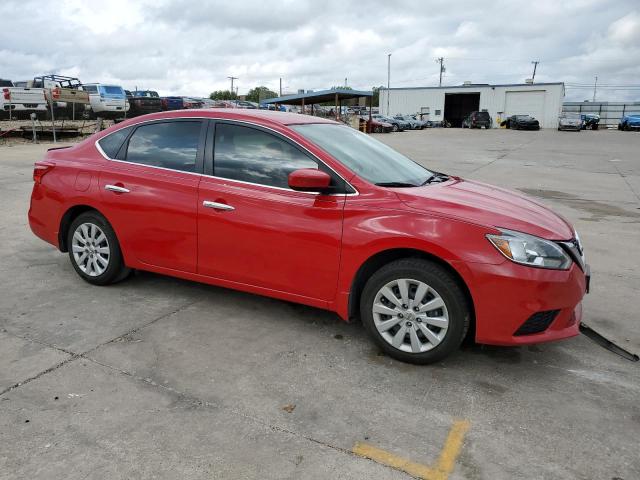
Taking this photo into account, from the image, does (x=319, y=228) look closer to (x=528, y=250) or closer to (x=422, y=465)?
(x=528, y=250)

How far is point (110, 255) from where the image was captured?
15.2 ft

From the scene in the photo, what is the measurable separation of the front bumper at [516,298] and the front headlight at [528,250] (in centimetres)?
4

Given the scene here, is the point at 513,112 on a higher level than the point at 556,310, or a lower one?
higher

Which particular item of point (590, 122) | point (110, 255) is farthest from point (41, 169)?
point (590, 122)

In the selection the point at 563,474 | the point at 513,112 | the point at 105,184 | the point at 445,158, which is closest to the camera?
the point at 563,474

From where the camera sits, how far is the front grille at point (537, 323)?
3.23 m

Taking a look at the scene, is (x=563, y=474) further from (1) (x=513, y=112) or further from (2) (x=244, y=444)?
(1) (x=513, y=112)

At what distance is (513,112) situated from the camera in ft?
184

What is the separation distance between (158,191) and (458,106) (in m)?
63.2

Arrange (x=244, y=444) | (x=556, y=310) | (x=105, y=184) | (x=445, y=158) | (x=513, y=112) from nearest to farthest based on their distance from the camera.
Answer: (x=244, y=444)
(x=556, y=310)
(x=105, y=184)
(x=445, y=158)
(x=513, y=112)

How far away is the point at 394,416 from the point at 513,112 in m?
58.5

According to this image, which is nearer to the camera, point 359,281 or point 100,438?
point 100,438

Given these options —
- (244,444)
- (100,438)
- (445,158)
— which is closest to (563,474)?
(244,444)

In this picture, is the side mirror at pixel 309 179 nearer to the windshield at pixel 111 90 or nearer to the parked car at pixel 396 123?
the windshield at pixel 111 90
